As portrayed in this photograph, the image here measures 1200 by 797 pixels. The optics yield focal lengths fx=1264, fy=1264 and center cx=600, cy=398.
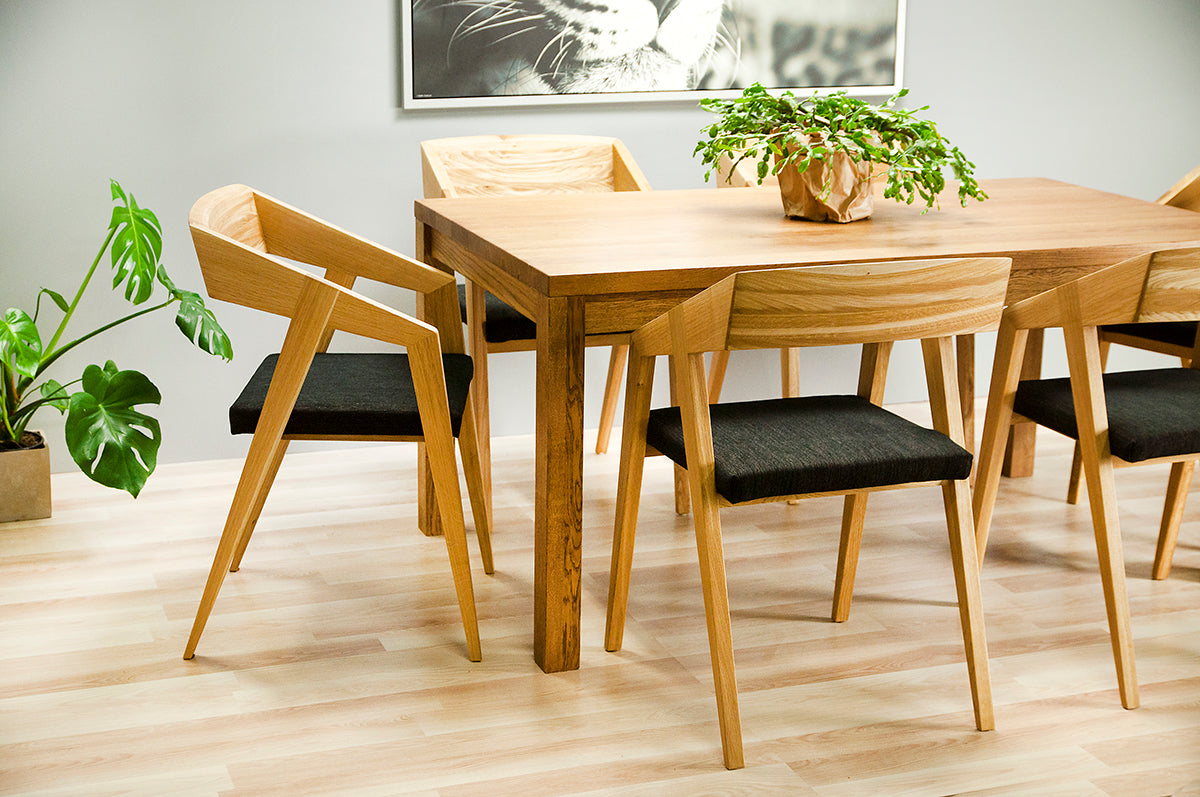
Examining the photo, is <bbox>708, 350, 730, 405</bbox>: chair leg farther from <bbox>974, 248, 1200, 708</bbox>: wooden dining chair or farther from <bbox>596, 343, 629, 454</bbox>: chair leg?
<bbox>974, 248, 1200, 708</bbox>: wooden dining chair

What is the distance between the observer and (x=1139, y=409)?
7.46ft

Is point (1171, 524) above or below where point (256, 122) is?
below

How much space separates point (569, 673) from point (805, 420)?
631mm

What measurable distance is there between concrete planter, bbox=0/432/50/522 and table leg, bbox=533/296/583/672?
141 centimetres

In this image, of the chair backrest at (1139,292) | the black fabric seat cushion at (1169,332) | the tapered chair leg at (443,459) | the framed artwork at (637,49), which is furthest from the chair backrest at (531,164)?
the chair backrest at (1139,292)

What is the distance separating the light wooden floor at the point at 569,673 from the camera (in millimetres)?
1972

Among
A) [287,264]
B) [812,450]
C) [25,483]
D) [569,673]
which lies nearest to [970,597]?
[812,450]

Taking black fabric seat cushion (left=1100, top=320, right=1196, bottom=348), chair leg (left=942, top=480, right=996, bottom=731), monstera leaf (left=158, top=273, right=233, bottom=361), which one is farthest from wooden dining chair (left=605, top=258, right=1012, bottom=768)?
black fabric seat cushion (left=1100, top=320, right=1196, bottom=348)

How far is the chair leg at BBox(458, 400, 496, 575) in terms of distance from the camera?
8.66 ft

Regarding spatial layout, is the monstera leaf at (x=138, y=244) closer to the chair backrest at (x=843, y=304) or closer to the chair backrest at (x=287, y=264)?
the chair backrest at (x=287, y=264)

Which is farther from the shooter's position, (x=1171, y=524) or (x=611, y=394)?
(x=611, y=394)

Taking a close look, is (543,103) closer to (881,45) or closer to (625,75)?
(625,75)

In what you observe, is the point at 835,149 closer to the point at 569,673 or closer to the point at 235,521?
the point at 569,673

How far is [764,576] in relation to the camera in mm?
2748
